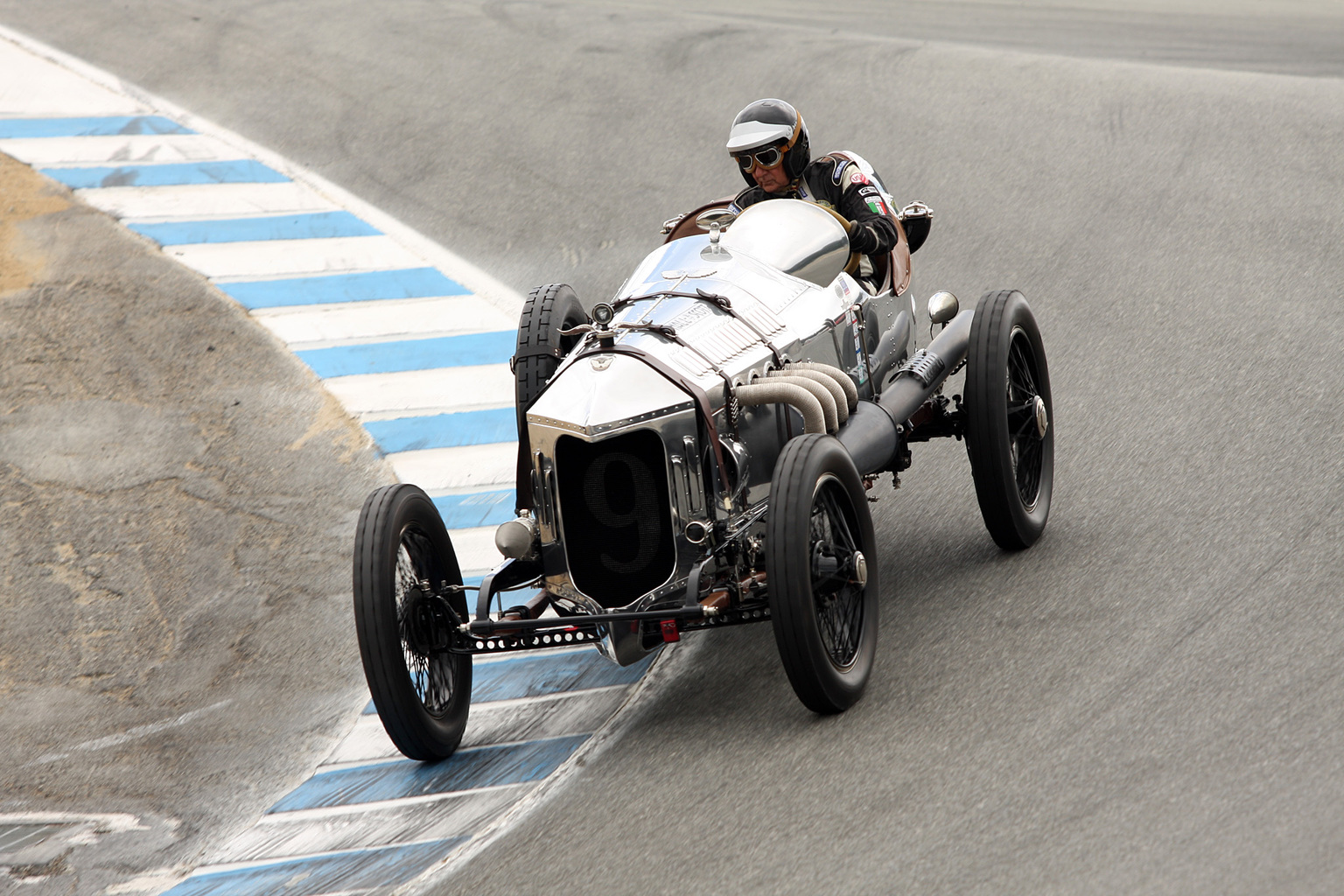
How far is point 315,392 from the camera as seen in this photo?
8672 millimetres

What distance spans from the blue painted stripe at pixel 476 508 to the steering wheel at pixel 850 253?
2265 millimetres

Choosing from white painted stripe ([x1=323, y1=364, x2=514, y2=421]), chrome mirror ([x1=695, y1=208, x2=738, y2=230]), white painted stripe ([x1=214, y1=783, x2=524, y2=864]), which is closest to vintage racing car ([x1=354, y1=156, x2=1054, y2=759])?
white painted stripe ([x1=214, y1=783, x2=524, y2=864])

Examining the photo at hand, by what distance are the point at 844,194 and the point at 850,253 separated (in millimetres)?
418

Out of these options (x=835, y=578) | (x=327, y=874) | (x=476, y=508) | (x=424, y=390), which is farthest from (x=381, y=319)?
(x=835, y=578)

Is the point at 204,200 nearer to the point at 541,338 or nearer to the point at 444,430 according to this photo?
the point at 444,430

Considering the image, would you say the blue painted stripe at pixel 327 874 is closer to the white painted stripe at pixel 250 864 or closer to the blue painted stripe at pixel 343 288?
the white painted stripe at pixel 250 864

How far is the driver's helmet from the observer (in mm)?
6453

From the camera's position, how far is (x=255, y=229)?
10633 millimetres

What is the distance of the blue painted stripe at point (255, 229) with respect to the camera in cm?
1043

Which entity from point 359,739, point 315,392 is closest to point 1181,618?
point 359,739

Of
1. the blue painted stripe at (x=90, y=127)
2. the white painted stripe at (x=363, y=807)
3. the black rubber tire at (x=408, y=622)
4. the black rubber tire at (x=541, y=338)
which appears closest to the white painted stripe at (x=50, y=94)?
the blue painted stripe at (x=90, y=127)

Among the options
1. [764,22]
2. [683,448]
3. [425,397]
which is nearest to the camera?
[683,448]

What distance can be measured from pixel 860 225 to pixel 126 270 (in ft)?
19.4

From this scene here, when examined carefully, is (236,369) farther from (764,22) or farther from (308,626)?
(764,22)
